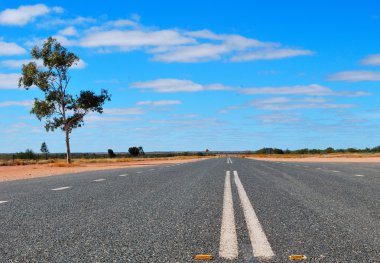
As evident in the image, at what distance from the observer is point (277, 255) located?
142 inches

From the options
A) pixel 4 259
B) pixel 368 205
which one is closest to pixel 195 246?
pixel 4 259

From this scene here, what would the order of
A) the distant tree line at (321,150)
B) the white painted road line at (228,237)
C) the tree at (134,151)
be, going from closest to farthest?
1. the white painted road line at (228,237)
2. the distant tree line at (321,150)
3. the tree at (134,151)

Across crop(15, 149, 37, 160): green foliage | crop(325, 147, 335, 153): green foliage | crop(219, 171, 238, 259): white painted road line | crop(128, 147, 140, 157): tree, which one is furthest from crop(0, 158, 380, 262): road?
crop(128, 147, 140, 157): tree

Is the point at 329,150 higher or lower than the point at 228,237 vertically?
higher

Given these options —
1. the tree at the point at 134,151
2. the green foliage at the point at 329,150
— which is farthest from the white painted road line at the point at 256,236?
the tree at the point at 134,151

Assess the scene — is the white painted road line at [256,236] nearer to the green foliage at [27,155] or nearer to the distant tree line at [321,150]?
the green foliage at [27,155]

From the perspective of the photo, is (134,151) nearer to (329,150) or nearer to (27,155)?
(329,150)

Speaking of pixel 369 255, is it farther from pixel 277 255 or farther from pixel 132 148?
pixel 132 148

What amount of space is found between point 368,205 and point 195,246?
4243 millimetres

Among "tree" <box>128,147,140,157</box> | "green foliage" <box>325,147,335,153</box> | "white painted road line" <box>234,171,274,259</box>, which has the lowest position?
"white painted road line" <box>234,171,274,259</box>

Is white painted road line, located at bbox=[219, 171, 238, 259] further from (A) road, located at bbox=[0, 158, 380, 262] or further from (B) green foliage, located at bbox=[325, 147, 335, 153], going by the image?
(B) green foliage, located at bbox=[325, 147, 335, 153]

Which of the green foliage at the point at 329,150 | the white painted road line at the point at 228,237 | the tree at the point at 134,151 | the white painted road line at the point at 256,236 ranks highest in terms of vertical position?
the tree at the point at 134,151

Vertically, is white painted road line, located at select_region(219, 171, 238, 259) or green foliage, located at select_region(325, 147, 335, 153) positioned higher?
green foliage, located at select_region(325, 147, 335, 153)

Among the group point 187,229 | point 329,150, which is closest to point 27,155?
point 187,229
